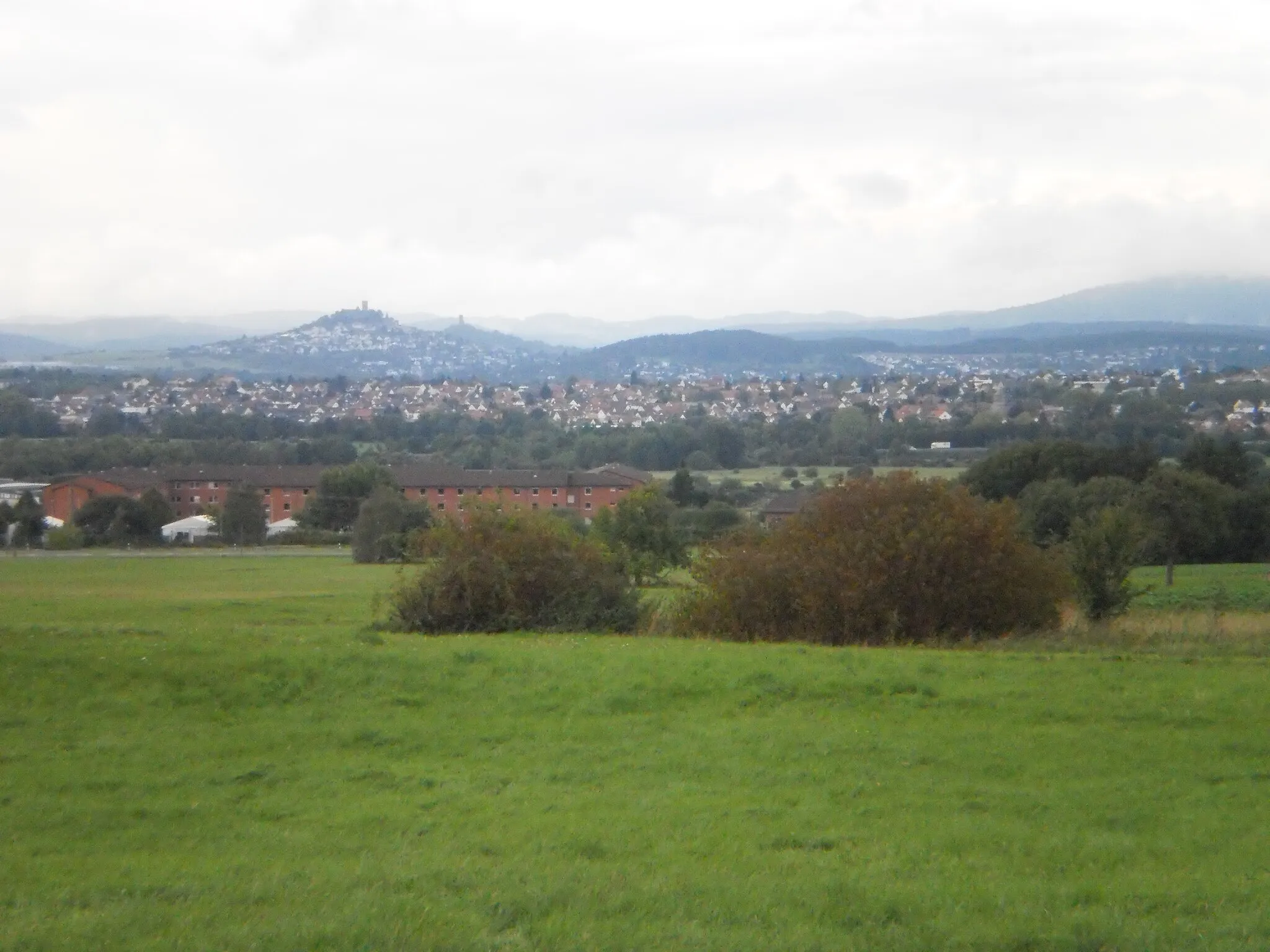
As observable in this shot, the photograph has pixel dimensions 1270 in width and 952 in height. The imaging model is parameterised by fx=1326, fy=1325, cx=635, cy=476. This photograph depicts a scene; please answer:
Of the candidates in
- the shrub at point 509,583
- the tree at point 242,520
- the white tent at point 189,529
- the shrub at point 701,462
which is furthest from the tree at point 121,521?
the shrub at point 701,462

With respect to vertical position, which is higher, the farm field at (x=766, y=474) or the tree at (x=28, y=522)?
the tree at (x=28, y=522)

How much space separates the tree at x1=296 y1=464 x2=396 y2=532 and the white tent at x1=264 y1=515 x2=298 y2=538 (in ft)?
2.60

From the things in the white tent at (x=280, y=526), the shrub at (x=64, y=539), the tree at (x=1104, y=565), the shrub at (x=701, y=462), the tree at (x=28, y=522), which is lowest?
the white tent at (x=280, y=526)

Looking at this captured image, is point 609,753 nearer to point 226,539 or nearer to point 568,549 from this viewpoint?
point 568,549

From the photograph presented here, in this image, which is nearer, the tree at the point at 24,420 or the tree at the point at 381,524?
the tree at the point at 381,524

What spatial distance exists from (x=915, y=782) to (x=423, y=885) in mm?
4193

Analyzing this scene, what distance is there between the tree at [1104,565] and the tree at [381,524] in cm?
3990

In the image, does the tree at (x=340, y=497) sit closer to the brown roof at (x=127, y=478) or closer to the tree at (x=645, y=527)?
the brown roof at (x=127, y=478)

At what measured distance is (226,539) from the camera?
7319 cm

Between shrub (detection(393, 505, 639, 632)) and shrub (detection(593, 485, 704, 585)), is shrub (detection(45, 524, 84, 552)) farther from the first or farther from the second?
shrub (detection(393, 505, 639, 632))

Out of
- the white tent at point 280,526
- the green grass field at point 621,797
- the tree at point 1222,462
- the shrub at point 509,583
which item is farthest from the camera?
the white tent at point 280,526

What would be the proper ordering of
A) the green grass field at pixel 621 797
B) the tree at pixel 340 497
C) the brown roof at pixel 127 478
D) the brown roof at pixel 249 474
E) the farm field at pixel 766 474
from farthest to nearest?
the brown roof at pixel 249 474, the farm field at pixel 766 474, the tree at pixel 340 497, the brown roof at pixel 127 478, the green grass field at pixel 621 797

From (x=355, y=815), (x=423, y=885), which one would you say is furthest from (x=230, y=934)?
(x=355, y=815)

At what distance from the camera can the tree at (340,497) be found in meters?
80.6
